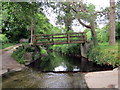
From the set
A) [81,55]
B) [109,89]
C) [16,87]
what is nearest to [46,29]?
[81,55]

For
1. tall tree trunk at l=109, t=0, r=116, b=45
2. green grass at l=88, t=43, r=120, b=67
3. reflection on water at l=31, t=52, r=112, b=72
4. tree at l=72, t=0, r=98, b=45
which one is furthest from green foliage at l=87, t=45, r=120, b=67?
tree at l=72, t=0, r=98, b=45

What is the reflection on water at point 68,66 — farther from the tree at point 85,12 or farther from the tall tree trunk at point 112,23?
the tree at point 85,12

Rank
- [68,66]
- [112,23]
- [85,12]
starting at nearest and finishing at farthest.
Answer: [68,66] < [85,12] < [112,23]

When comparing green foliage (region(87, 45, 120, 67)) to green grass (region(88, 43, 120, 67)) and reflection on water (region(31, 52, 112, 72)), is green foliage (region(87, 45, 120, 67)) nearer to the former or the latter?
green grass (region(88, 43, 120, 67))

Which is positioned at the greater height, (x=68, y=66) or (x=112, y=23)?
(x=112, y=23)

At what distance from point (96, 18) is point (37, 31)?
11.2 metres

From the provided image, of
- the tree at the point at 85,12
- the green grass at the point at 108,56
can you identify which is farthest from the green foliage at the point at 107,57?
the tree at the point at 85,12

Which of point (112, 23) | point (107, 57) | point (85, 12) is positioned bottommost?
point (107, 57)

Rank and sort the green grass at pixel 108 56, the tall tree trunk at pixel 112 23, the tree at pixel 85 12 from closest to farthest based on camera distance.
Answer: the green grass at pixel 108 56
the tree at pixel 85 12
the tall tree trunk at pixel 112 23

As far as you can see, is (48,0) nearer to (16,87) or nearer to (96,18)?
(16,87)

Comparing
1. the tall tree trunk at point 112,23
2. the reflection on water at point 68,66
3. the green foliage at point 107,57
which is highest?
the tall tree trunk at point 112,23

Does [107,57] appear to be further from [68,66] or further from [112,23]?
[112,23]

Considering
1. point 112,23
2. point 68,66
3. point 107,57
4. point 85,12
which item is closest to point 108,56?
point 107,57

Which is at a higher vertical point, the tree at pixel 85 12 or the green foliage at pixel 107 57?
the tree at pixel 85 12
